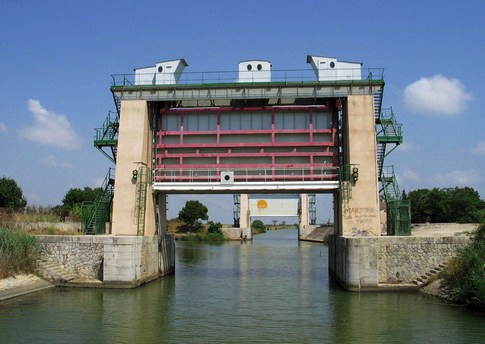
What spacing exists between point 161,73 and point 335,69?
30.7 ft

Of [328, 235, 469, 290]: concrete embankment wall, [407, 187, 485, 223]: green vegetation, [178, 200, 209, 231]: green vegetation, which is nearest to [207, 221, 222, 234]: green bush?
[178, 200, 209, 231]: green vegetation

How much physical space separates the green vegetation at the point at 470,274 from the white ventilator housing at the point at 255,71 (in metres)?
13.0

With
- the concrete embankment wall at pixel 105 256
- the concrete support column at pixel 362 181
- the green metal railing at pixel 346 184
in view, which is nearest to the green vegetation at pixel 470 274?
the concrete support column at pixel 362 181

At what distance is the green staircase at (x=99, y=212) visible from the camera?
2972 cm

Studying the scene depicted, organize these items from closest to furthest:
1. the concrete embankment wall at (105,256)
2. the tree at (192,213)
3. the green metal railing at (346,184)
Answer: the concrete embankment wall at (105,256) → the green metal railing at (346,184) → the tree at (192,213)

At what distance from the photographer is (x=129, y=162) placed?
27672 millimetres

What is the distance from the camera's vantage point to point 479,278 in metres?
18.5

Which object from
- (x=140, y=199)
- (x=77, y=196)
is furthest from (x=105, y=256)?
(x=77, y=196)

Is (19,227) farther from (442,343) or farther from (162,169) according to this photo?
(442,343)

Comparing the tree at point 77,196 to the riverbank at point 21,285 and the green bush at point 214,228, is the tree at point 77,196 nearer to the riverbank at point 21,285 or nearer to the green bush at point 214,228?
the green bush at point 214,228

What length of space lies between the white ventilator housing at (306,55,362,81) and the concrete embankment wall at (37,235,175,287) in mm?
12508

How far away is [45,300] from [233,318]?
26.3 ft

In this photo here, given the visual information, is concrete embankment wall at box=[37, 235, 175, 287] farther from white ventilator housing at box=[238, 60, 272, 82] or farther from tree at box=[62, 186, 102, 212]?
tree at box=[62, 186, 102, 212]

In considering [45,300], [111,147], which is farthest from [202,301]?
[111,147]
